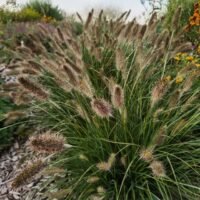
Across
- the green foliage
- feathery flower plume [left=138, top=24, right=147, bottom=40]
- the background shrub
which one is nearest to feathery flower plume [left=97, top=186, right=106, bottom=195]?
feathery flower plume [left=138, top=24, right=147, bottom=40]

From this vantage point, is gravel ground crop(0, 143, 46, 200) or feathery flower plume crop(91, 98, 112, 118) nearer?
feathery flower plume crop(91, 98, 112, 118)

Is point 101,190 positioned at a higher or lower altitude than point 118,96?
lower

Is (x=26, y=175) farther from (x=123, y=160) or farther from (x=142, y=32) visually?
(x=142, y=32)

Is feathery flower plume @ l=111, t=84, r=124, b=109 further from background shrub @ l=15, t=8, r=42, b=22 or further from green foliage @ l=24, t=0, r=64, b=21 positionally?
green foliage @ l=24, t=0, r=64, b=21

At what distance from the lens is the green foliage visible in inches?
629

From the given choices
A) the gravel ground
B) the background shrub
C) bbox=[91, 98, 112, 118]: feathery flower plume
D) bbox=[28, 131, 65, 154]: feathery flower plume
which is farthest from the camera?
the background shrub

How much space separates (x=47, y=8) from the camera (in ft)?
51.6

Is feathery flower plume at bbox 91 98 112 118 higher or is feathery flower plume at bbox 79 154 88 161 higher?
feathery flower plume at bbox 91 98 112 118

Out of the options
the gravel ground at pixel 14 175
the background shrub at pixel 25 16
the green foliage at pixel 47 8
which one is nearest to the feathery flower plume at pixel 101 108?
the gravel ground at pixel 14 175

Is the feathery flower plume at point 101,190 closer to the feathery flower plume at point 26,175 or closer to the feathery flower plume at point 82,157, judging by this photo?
the feathery flower plume at point 82,157

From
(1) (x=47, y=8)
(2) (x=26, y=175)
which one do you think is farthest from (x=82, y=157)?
(1) (x=47, y=8)

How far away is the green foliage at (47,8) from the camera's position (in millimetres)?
15984

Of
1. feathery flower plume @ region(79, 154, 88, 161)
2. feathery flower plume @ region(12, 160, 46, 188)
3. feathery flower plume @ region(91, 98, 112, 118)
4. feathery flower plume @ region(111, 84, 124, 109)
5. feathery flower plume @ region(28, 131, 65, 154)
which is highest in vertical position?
feathery flower plume @ region(111, 84, 124, 109)

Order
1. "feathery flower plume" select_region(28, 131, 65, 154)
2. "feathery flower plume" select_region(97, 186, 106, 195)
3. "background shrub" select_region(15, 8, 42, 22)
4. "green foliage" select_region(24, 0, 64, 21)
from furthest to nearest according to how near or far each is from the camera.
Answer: "green foliage" select_region(24, 0, 64, 21)
"background shrub" select_region(15, 8, 42, 22)
"feathery flower plume" select_region(97, 186, 106, 195)
"feathery flower plume" select_region(28, 131, 65, 154)
